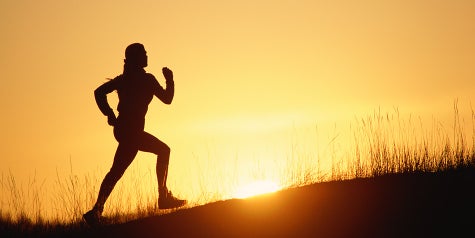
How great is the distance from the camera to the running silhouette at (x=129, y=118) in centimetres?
777

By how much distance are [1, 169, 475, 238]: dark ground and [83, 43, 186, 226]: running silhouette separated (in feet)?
1.83

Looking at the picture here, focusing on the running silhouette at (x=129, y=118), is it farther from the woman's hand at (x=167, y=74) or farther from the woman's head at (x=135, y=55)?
the woman's hand at (x=167, y=74)

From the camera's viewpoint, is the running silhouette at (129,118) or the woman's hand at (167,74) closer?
the running silhouette at (129,118)

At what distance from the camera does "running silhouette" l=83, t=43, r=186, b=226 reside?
777 cm

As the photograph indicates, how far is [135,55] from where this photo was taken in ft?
25.8

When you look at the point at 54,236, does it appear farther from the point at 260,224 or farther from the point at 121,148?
the point at 260,224

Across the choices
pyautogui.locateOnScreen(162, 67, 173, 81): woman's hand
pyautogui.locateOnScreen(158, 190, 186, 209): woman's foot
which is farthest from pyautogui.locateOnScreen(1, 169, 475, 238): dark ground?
pyautogui.locateOnScreen(162, 67, 173, 81): woman's hand

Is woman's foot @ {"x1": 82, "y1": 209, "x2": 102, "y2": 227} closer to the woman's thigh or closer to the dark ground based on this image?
the dark ground

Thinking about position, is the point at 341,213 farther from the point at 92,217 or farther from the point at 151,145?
the point at 92,217

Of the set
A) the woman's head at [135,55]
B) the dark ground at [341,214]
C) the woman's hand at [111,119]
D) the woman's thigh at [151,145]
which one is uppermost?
the woman's head at [135,55]

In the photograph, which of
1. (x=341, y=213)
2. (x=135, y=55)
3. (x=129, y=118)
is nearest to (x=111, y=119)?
(x=129, y=118)

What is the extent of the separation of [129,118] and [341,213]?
106 inches

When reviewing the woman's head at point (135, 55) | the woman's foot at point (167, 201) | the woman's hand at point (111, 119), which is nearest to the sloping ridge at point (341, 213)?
the woman's foot at point (167, 201)

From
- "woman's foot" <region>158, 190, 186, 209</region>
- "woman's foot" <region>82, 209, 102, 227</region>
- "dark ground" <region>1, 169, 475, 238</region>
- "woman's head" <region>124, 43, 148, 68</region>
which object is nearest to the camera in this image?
"dark ground" <region>1, 169, 475, 238</region>
